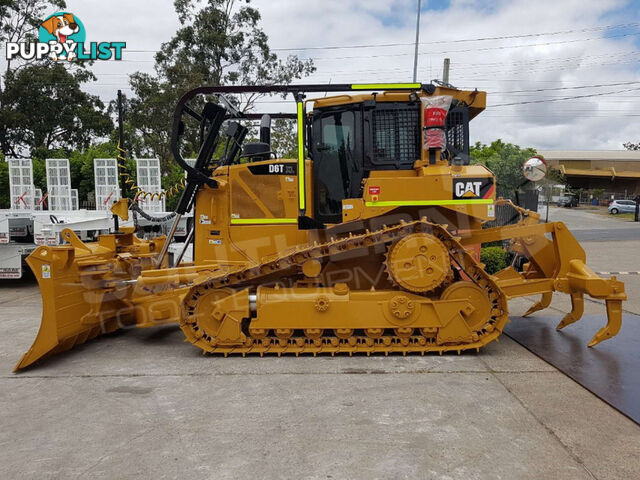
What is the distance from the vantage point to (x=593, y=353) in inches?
213

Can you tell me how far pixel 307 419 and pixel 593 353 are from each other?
365cm

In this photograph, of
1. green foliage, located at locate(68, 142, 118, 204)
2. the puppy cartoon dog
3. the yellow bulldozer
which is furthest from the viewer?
the puppy cartoon dog

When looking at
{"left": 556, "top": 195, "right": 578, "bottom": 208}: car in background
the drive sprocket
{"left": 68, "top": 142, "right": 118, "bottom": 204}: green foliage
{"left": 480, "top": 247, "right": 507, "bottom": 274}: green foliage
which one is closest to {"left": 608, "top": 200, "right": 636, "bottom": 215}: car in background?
{"left": 556, "top": 195, "right": 578, "bottom": 208}: car in background

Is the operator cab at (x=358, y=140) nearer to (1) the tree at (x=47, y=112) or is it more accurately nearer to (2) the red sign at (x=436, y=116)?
(2) the red sign at (x=436, y=116)

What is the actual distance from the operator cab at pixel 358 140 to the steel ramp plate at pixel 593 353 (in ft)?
8.25

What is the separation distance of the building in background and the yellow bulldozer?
4981 cm

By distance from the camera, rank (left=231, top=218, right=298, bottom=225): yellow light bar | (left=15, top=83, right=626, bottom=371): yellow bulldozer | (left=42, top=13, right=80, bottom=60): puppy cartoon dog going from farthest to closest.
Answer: (left=42, top=13, right=80, bottom=60): puppy cartoon dog, (left=231, top=218, right=298, bottom=225): yellow light bar, (left=15, top=83, right=626, bottom=371): yellow bulldozer

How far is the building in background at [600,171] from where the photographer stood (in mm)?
52969

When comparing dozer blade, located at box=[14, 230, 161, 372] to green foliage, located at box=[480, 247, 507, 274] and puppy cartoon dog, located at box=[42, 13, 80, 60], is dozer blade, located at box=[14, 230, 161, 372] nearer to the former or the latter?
green foliage, located at box=[480, 247, 507, 274]

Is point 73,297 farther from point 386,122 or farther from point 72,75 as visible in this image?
point 72,75

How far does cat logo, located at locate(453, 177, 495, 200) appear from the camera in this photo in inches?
206

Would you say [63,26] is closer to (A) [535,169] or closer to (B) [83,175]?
(B) [83,175]

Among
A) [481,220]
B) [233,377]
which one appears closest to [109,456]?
[233,377]

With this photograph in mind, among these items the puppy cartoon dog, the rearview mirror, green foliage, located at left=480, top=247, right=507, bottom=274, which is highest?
the puppy cartoon dog
